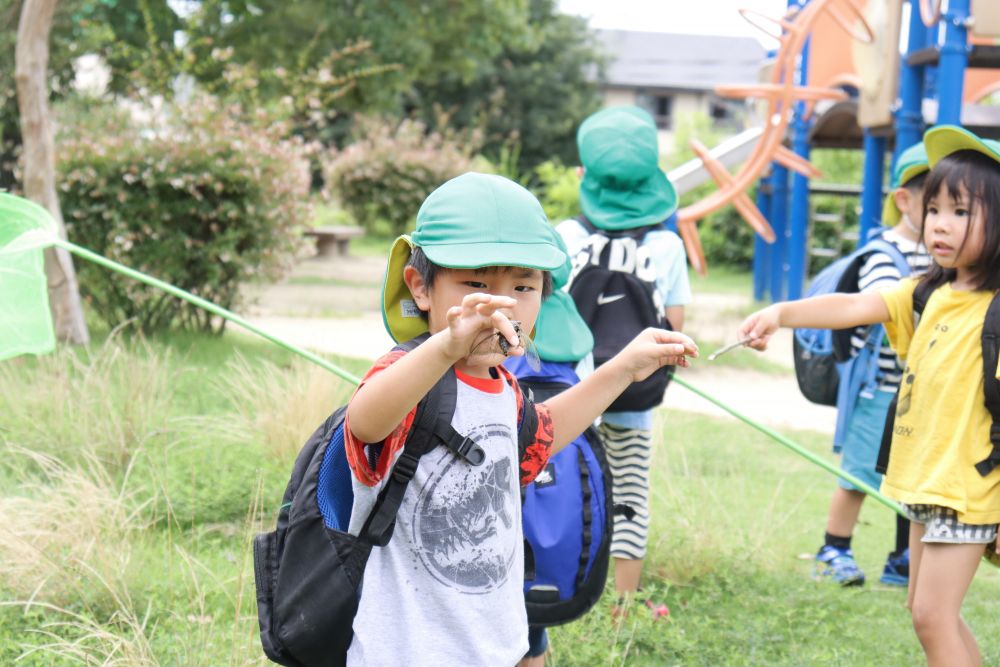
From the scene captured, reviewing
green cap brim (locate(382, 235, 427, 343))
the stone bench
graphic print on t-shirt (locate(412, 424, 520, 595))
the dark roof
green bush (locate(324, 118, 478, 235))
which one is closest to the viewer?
graphic print on t-shirt (locate(412, 424, 520, 595))

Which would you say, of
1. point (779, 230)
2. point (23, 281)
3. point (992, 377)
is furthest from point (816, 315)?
point (779, 230)

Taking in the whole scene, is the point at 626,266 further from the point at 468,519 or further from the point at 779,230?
the point at 779,230

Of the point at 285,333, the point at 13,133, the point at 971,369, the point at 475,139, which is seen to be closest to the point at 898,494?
the point at 971,369

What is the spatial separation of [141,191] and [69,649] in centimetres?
589

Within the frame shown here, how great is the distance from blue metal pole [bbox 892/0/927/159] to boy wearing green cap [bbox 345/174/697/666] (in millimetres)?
6321

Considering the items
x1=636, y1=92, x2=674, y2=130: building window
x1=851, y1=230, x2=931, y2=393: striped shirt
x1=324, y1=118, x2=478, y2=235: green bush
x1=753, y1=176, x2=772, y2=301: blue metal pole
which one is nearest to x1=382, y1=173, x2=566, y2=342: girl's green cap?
x1=851, y1=230, x2=931, y2=393: striped shirt

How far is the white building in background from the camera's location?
45.2m

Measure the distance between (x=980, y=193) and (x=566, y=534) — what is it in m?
1.34

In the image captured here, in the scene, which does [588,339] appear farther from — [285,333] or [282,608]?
[285,333]

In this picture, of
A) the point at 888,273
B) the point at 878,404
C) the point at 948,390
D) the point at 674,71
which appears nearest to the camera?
the point at 948,390

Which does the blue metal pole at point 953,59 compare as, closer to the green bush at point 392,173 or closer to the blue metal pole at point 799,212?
the blue metal pole at point 799,212

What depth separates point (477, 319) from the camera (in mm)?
1636

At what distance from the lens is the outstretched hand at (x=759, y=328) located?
276 cm

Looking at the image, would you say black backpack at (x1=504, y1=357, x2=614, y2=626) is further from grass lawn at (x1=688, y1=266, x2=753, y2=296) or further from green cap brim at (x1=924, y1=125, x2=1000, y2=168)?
grass lawn at (x1=688, y1=266, x2=753, y2=296)
